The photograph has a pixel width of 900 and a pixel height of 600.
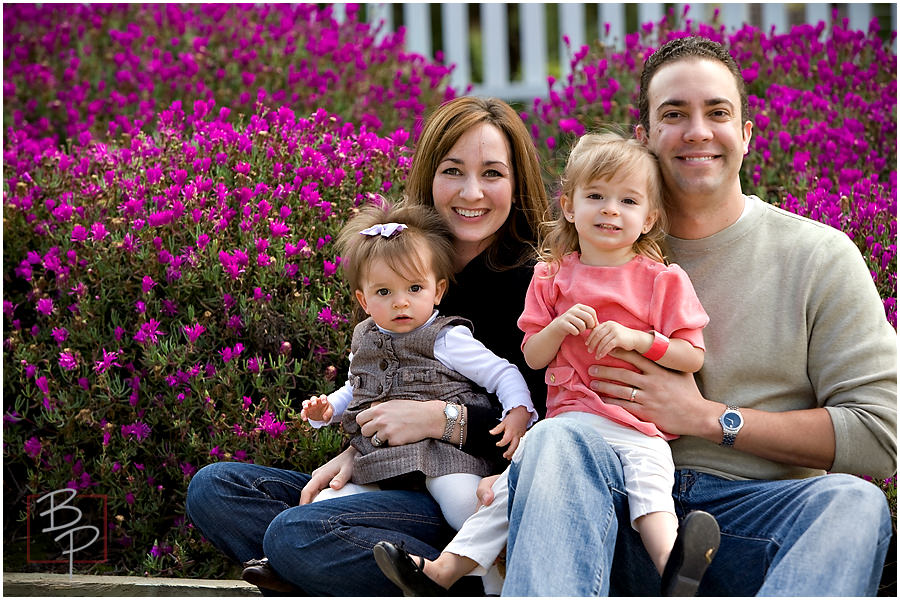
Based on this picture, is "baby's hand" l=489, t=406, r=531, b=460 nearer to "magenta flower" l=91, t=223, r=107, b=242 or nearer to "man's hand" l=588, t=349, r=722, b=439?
"man's hand" l=588, t=349, r=722, b=439

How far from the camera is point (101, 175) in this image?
13.2 feet

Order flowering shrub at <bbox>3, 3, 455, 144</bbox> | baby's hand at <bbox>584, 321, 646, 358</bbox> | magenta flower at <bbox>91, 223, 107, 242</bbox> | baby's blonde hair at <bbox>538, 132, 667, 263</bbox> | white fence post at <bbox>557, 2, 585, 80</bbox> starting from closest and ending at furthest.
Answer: baby's hand at <bbox>584, 321, 646, 358</bbox> → baby's blonde hair at <bbox>538, 132, 667, 263</bbox> → magenta flower at <bbox>91, 223, 107, 242</bbox> → flowering shrub at <bbox>3, 3, 455, 144</bbox> → white fence post at <bbox>557, 2, 585, 80</bbox>

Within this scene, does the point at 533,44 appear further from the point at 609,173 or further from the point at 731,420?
the point at 731,420

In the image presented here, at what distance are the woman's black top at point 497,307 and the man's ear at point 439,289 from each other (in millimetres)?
73

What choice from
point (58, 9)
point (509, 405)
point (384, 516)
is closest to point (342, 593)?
point (384, 516)

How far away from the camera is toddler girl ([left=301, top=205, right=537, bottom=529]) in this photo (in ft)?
8.63

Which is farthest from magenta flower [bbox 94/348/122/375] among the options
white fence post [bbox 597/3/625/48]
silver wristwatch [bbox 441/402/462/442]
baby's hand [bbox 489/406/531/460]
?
white fence post [bbox 597/3/625/48]

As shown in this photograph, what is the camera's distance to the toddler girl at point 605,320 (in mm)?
2344

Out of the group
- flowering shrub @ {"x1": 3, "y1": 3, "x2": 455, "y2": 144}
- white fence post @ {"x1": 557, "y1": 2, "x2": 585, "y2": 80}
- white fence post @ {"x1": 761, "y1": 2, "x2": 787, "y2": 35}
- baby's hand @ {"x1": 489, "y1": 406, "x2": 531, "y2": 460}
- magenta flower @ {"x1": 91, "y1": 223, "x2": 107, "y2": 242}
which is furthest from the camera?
white fence post @ {"x1": 557, "y1": 2, "x2": 585, "y2": 80}

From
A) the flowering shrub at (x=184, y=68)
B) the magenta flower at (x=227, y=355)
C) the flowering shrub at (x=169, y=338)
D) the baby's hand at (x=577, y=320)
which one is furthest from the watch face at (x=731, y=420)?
the flowering shrub at (x=184, y=68)

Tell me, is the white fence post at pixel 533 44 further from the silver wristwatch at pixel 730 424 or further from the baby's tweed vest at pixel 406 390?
the silver wristwatch at pixel 730 424

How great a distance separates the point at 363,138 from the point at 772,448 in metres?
2.22

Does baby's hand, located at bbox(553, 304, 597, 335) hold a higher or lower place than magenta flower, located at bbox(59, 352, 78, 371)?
higher

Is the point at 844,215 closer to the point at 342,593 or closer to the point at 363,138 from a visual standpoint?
the point at 363,138
